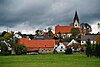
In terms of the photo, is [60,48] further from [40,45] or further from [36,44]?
[36,44]

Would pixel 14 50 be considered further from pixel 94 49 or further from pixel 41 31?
pixel 41 31

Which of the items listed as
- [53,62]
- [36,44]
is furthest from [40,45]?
[53,62]

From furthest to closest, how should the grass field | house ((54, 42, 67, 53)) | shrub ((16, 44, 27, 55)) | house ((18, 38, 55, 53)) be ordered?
house ((54, 42, 67, 53)) → house ((18, 38, 55, 53)) → shrub ((16, 44, 27, 55)) → the grass field

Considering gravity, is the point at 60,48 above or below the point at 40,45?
below

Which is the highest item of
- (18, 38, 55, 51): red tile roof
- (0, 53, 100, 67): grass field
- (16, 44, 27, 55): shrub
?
(18, 38, 55, 51): red tile roof

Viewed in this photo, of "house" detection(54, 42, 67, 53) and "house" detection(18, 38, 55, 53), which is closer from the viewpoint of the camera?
"house" detection(18, 38, 55, 53)

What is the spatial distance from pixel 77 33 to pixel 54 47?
115 ft

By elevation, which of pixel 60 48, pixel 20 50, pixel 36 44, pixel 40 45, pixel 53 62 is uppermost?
pixel 36 44

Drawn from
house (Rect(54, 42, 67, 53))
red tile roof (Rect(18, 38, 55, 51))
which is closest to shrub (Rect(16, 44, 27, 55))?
red tile roof (Rect(18, 38, 55, 51))

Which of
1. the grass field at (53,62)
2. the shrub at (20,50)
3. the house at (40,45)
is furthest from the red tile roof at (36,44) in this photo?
the grass field at (53,62)

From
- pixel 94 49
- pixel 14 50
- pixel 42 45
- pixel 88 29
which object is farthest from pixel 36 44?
pixel 88 29

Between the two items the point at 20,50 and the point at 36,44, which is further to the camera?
the point at 36,44

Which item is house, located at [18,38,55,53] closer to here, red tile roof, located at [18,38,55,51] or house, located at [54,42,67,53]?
red tile roof, located at [18,38,55,51]

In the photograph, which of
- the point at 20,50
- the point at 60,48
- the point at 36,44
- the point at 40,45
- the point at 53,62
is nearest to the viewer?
the point at 53,62
